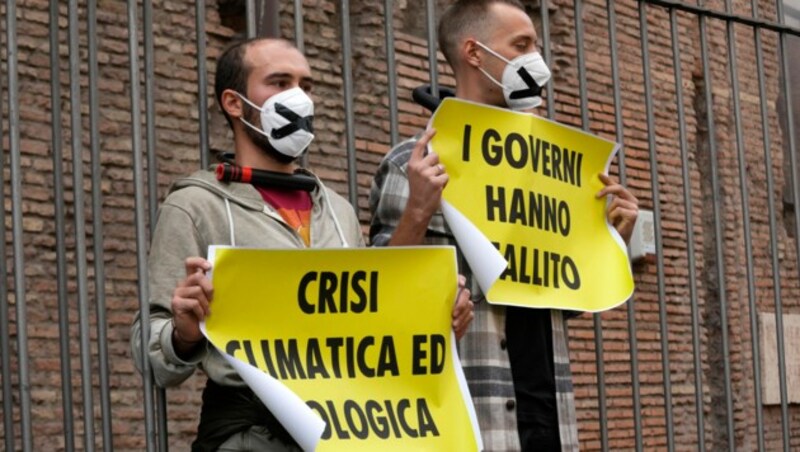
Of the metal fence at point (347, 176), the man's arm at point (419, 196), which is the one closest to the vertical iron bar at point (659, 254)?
the metal fence at point (347, 176)

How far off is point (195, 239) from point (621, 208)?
118cm

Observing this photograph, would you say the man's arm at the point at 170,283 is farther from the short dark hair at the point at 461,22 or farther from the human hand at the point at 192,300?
the short dark hair at the point at 461,22

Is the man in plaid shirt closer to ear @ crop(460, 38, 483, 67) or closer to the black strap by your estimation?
ear @ crop(460, 38, 483, 67)

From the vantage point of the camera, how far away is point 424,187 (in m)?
3.77

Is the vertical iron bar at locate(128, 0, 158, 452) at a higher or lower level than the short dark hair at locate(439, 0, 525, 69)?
lower

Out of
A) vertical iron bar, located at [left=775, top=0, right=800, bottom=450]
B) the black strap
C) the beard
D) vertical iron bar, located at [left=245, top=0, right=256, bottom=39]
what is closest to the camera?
the black strap

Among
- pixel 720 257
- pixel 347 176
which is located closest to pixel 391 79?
pixel 720 257

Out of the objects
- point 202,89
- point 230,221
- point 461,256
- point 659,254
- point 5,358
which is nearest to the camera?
point 5,358

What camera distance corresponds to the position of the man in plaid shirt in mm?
3875

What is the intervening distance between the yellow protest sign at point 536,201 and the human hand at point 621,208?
0.8 inches

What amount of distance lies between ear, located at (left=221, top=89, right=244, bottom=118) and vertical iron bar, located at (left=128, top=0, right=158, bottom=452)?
0.18 m

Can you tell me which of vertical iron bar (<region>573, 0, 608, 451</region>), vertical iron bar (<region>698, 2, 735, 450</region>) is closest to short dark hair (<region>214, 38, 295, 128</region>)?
vertical iron bar (<region>573, 0, 608, 451</region>)

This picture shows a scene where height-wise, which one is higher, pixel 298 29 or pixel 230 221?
pixel 298 29

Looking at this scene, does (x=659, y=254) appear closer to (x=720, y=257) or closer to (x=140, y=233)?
(x=720, y=257)
